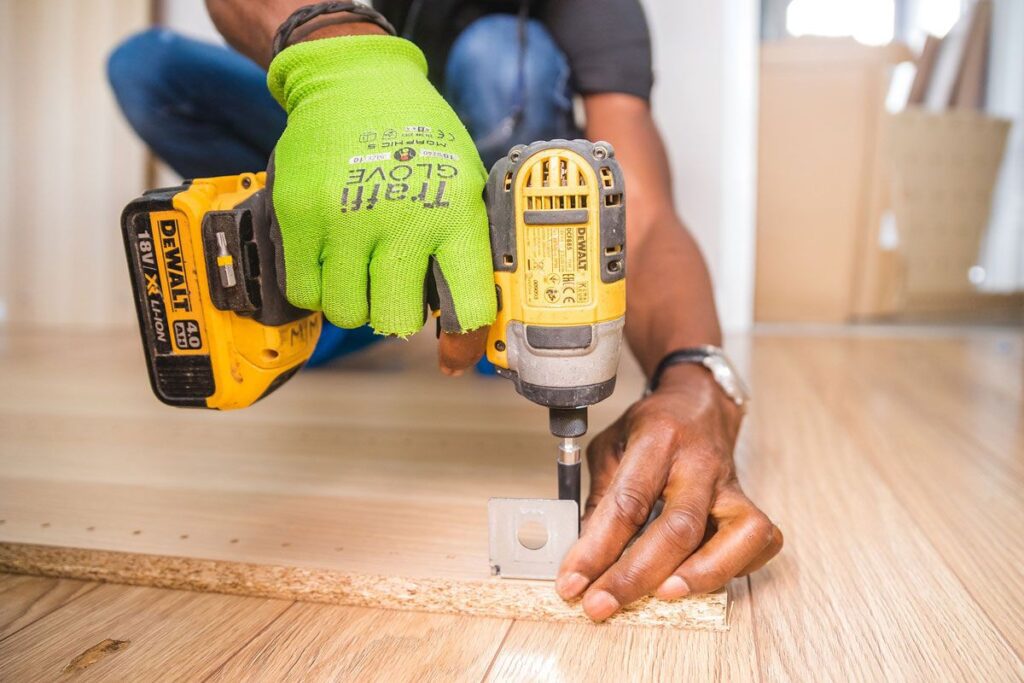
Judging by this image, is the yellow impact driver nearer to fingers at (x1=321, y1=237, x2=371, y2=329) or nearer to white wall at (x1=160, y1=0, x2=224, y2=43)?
fingers at (x1=321, y1=237, x2=371, y2=329)

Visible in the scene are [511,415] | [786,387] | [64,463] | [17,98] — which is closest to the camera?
[64,463]

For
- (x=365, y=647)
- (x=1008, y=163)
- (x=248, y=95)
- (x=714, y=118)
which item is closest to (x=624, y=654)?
(x=365, y=647)

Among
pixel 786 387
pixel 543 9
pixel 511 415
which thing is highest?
pixel 543 9

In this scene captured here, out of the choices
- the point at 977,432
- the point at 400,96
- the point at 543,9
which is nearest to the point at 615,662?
the point at 400,96

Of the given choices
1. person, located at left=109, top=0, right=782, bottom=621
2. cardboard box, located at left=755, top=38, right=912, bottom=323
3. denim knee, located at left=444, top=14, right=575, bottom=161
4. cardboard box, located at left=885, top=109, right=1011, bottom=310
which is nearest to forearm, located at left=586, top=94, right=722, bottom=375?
person, located at left=109, top=0, right=782, bottom=621

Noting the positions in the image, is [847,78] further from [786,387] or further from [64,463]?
[64,463]

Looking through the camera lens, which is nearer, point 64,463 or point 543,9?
point 64,463

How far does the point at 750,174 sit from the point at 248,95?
6.34 ft

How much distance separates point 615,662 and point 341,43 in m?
0.72

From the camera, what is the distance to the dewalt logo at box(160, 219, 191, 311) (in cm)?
87

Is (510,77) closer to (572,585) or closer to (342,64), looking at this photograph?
(342,64)

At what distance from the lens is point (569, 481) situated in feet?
2.83

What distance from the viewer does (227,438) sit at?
1.45 m

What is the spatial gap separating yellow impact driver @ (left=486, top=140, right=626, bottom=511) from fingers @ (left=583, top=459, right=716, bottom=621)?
0.49 feet
